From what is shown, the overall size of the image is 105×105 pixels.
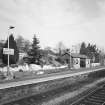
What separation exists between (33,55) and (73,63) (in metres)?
19.7

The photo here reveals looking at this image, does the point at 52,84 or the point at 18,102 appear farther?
the point at 52,84

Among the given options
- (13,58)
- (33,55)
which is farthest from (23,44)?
(13,58)

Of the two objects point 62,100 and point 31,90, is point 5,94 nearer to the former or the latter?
point 31,90

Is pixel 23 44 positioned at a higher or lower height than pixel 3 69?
higher

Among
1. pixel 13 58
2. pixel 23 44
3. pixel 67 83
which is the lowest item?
pixel 67 83

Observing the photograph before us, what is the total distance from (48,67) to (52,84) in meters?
24.9

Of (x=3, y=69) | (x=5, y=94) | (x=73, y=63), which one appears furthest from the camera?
(x=73, y=63)

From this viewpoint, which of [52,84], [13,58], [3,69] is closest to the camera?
[52,84]

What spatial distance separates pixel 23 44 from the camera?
242 feet

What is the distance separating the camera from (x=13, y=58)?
40625 mm

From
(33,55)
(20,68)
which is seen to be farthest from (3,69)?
(33,55)

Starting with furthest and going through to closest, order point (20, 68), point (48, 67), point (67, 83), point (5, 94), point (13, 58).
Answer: point (48, 67) → point (13, 58) → point (20, 68) → point (67, 83) → point (5, 94)

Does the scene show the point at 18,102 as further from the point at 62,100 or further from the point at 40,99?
the point at 62,100

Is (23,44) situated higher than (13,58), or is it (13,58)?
(23,44)
